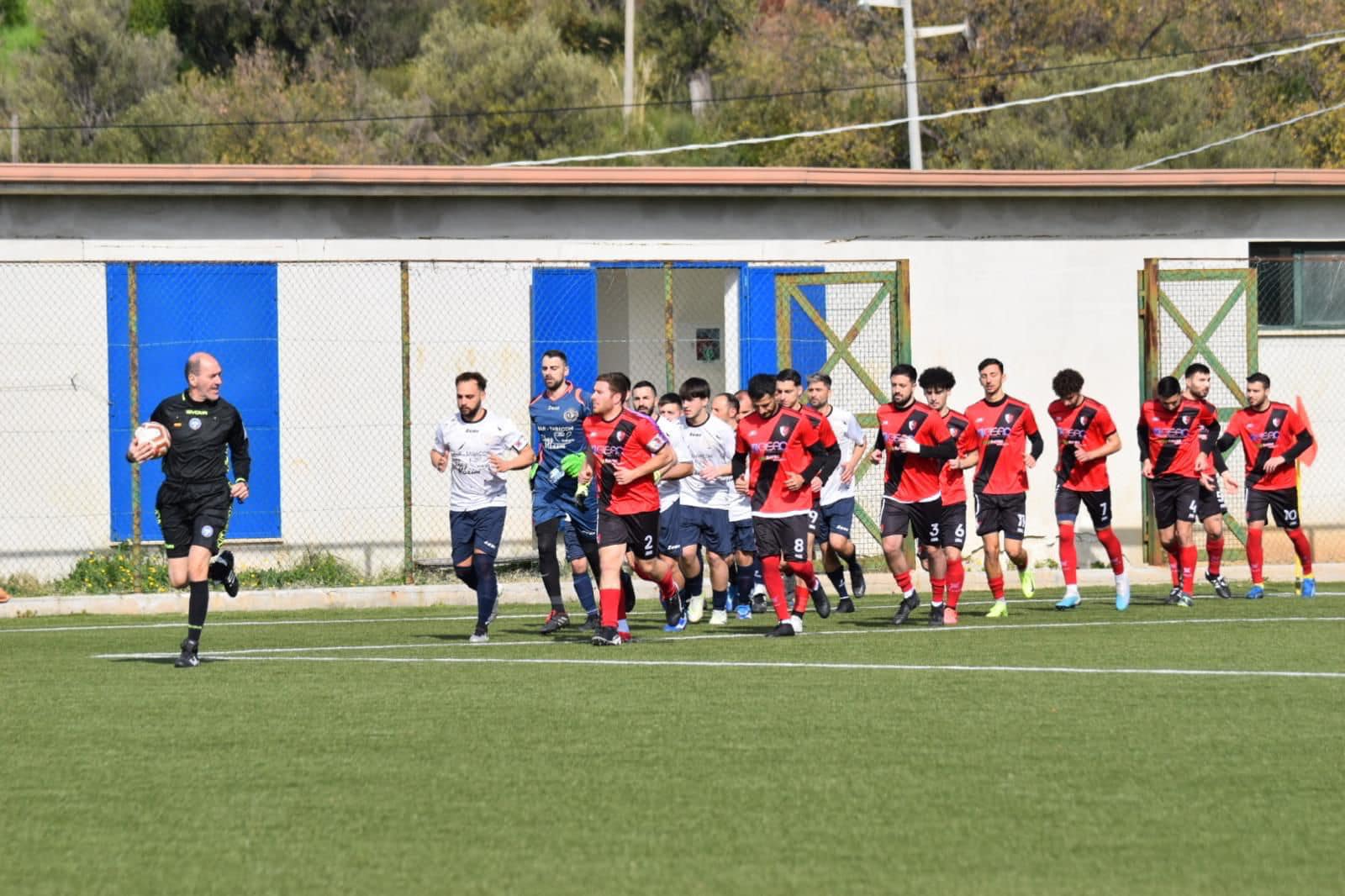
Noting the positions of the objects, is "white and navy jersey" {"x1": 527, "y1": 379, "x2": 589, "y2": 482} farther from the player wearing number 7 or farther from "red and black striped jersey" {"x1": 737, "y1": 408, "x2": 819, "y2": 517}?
"red and black striped jersey" {"x1": 737, "y1": 408, "x2": 819, "y2": 517}

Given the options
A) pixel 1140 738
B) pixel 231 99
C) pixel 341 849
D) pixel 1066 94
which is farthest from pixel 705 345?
pixel 231 99

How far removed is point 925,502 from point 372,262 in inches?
255

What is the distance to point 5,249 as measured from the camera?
19188mm

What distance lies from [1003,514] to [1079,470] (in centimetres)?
97

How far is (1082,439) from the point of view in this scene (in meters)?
16.8

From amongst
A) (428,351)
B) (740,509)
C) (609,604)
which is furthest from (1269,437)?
(428,351)

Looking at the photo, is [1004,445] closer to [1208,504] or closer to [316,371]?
[1208,504]

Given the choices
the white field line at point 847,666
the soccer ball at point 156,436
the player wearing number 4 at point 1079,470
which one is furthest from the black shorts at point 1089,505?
the soccer ball at point 156,436

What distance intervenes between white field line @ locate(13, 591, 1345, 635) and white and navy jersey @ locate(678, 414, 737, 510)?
1198 millimetres

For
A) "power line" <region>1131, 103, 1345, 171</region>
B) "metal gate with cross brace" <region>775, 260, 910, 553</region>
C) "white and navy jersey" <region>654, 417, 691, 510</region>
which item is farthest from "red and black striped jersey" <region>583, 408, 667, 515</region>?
"power line" <region>1131, 103, 1345, 171</region>

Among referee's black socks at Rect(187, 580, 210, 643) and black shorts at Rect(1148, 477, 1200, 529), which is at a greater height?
black shorts at Rect(1148, 477, 1200, 529)

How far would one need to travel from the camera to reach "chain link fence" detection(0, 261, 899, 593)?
1916 centimetres

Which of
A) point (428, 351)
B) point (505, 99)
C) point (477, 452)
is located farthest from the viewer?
point (505, 99)

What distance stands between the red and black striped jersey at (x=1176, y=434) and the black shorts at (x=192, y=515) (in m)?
8.26
